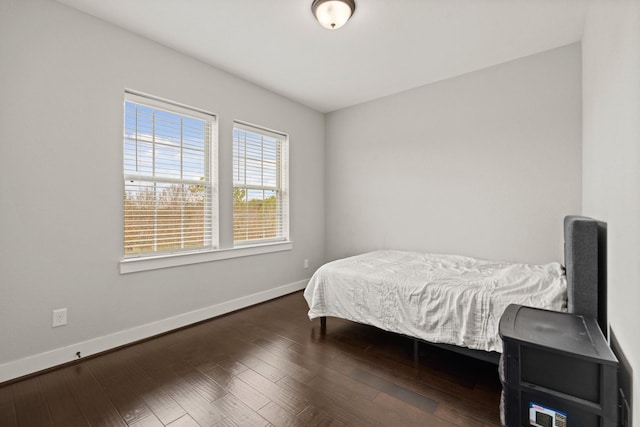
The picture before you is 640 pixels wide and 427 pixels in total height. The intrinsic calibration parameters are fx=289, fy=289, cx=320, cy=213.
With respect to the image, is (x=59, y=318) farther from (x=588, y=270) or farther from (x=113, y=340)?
(x=588, y=270)

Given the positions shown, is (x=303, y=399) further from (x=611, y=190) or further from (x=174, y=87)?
(x=174, y=87)

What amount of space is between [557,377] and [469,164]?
2.55 meters

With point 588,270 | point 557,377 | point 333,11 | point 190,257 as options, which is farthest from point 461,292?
point 190,257

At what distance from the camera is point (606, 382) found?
1.08 m

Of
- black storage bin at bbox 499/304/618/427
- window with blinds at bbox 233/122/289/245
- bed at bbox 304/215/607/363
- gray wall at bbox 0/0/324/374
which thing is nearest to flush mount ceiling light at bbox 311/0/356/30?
gray wall at bbox 0/0/324/374

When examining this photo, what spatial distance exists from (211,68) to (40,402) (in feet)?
10.1

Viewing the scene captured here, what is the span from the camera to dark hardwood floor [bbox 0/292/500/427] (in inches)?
63.5

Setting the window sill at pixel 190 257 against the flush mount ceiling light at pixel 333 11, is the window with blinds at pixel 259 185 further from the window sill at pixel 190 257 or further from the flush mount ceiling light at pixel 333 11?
the flush mount ceiling light at pixel 333 11

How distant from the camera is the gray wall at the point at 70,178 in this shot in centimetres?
198

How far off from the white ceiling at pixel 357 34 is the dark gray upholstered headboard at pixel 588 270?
177 centimetres

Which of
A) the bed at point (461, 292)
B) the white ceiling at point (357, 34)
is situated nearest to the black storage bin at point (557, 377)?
the bed at point (461, 292)

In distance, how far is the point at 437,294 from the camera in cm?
211

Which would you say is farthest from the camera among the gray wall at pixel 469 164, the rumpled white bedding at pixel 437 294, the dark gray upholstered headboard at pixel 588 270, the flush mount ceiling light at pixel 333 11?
the gray wall at pixel 469 164

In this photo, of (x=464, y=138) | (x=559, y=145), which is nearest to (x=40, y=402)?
(x=464, y=138)
